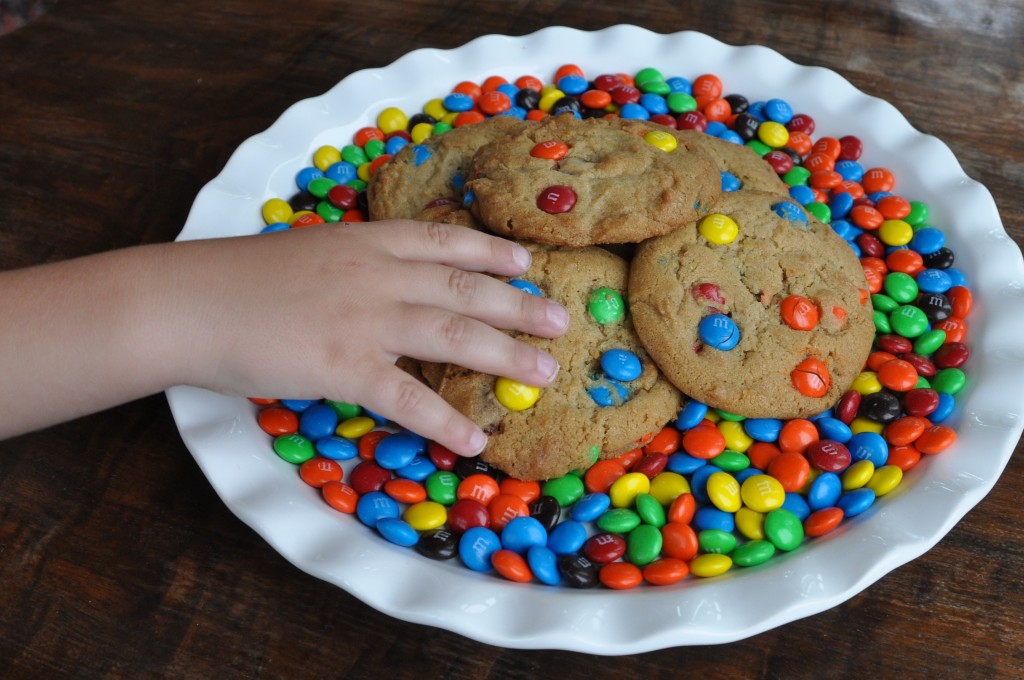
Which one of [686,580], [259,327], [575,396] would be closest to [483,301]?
[575,396]

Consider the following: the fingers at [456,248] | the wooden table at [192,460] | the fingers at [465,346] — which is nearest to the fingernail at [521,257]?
the fingers at [456,248]

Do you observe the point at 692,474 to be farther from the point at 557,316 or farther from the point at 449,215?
the point at 449,215

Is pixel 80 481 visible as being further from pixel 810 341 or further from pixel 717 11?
pixel 717 11

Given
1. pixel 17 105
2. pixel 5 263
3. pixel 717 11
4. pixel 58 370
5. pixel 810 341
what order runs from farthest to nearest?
pixel 717 11 → pixel 17 105 → pixel 5 263 → pixel 810 341 → pixel 58 370

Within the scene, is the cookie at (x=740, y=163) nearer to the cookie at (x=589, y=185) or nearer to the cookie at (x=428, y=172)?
the cookie at (x=589, y=185)

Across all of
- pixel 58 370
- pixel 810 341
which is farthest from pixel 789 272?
pixel 58 370

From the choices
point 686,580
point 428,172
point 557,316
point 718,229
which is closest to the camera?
point 686,580
